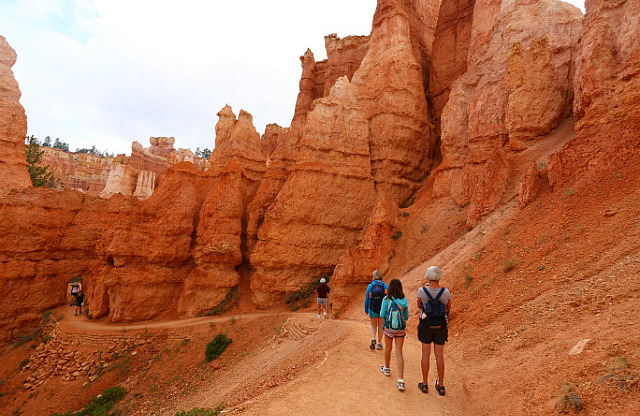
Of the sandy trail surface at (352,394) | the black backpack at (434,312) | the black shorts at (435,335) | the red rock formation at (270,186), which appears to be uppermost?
the red rock formation at (270,186)

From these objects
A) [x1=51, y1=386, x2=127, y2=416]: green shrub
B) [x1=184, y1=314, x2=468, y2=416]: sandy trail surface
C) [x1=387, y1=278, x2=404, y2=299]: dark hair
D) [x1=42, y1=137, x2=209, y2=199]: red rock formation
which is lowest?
[x1=51, y1=386, x2=127, y2=416]: green shrub

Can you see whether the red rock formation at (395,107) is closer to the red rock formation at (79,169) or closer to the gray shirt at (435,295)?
the gray shirt at (435,295)

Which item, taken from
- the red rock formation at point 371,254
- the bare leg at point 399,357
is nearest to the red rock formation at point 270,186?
the red rock formation at point 371,254

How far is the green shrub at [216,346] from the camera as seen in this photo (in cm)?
1480

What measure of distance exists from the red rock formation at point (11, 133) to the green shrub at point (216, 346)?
1794cm

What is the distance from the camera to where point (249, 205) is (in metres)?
21.5

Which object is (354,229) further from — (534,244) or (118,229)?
(118,229)

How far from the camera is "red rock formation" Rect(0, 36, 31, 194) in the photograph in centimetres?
2100

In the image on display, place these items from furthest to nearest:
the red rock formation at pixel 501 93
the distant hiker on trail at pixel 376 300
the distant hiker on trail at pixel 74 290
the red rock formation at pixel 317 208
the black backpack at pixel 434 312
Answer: the distant hiker on trail at pixel 74 290, the red rock formation at pixel 317 208, the red rock formation at pixel 501 93, the distant hiker on trail at pixel 376 300, the black backpack at pixel 434 312

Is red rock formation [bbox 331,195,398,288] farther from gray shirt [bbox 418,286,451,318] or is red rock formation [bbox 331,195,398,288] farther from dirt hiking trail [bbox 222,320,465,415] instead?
gray shirt [bbox 418,286,451,318]

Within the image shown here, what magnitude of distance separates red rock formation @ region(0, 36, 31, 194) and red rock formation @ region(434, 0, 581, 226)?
28249mm

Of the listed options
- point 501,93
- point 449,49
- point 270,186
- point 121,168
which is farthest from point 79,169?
point 501,93

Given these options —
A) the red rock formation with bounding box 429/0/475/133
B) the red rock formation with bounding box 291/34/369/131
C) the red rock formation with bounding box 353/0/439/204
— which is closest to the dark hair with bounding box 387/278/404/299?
the red rock formation with bounding box 353/0/439/204

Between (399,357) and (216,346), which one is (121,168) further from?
(399,357)
